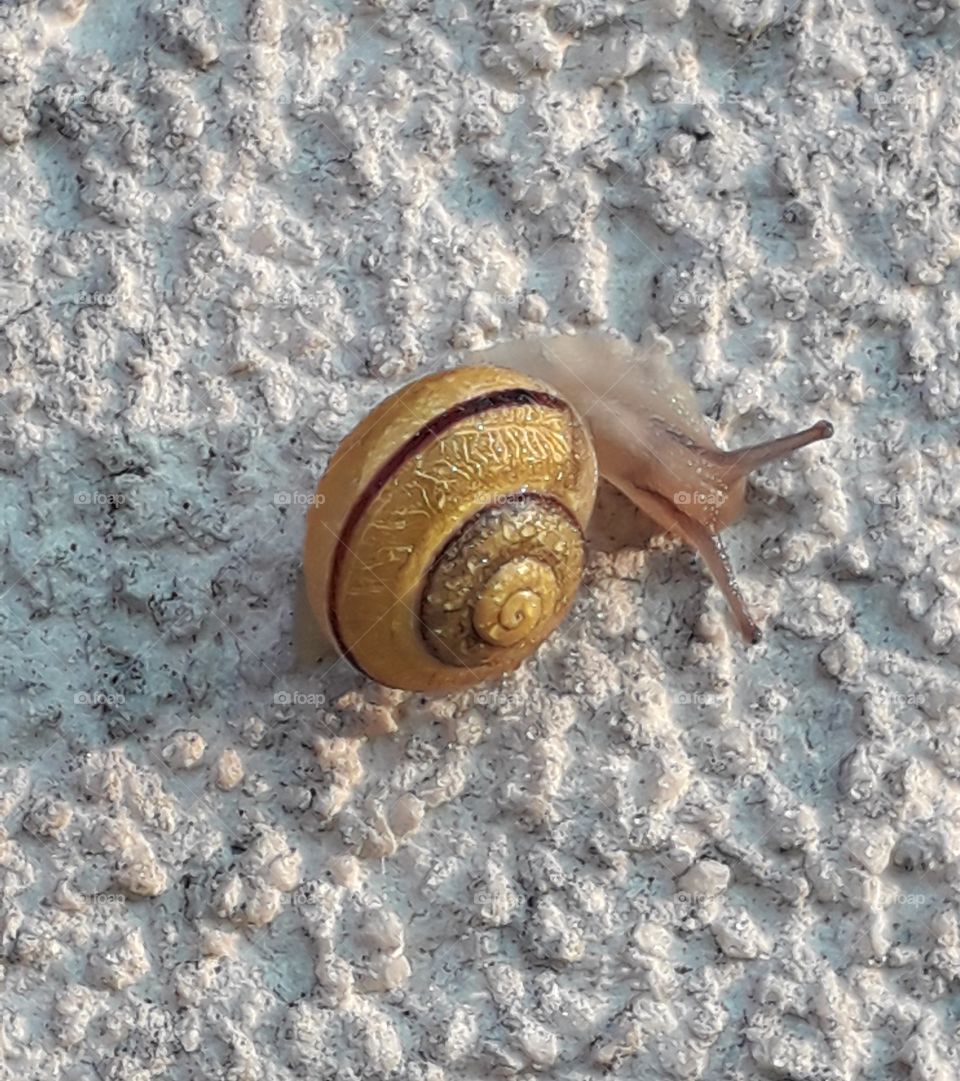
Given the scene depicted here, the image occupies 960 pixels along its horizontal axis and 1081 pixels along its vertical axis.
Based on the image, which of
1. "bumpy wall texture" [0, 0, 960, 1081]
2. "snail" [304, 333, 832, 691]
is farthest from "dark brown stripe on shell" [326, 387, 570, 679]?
"bumpy wall texture" [0, 0, 960, 1081]

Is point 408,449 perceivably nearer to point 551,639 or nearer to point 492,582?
point 492,582

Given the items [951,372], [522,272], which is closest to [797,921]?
[951,372]

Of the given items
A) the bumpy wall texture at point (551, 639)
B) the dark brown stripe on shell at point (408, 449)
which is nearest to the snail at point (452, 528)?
the dark brown stripe on shell at point (408, 449)

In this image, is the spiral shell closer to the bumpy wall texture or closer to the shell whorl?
the shell whorl

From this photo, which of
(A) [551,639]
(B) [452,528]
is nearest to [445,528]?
(B) [452,528]

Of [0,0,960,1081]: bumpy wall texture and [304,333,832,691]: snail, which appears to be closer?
[304,333,832,691]: snail

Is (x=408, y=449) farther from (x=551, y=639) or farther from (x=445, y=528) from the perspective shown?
(x=551, y=639)

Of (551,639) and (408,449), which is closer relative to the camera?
(408,449)

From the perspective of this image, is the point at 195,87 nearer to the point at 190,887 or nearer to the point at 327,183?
the point at 327,183

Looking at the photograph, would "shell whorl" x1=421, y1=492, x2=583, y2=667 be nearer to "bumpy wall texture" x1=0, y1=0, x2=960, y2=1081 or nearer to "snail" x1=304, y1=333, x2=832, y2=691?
"snail" x1=304, y1=333, x2=832, y2=691

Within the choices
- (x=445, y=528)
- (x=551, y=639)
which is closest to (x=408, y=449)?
(x=445, y=528)
